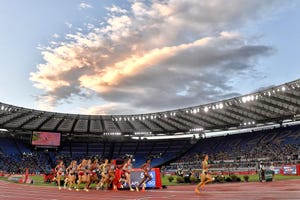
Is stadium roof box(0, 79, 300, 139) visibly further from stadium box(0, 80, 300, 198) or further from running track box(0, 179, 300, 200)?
running track box(0, 179, 300, 200)

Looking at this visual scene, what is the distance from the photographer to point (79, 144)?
8031 centimetres

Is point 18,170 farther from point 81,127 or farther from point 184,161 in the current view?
point 184,161

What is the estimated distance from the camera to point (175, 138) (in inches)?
3238

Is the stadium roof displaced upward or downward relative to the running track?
upward

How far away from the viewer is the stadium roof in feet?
157

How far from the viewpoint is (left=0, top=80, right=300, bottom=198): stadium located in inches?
1998

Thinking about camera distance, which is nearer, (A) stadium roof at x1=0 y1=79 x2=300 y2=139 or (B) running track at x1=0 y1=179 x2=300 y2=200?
(B) running track at x1=0 y1=179 x2=300 y2=200

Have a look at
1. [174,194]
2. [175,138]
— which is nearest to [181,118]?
[175,138]

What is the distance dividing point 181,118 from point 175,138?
20042 mm

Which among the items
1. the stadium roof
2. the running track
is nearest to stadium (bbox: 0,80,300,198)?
the stadium roof

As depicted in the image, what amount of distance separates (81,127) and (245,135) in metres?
36.6

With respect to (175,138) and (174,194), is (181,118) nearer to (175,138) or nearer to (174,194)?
(175,138)

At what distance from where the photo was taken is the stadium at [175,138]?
50.8 m

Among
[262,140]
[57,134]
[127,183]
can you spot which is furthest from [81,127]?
[127,183]
